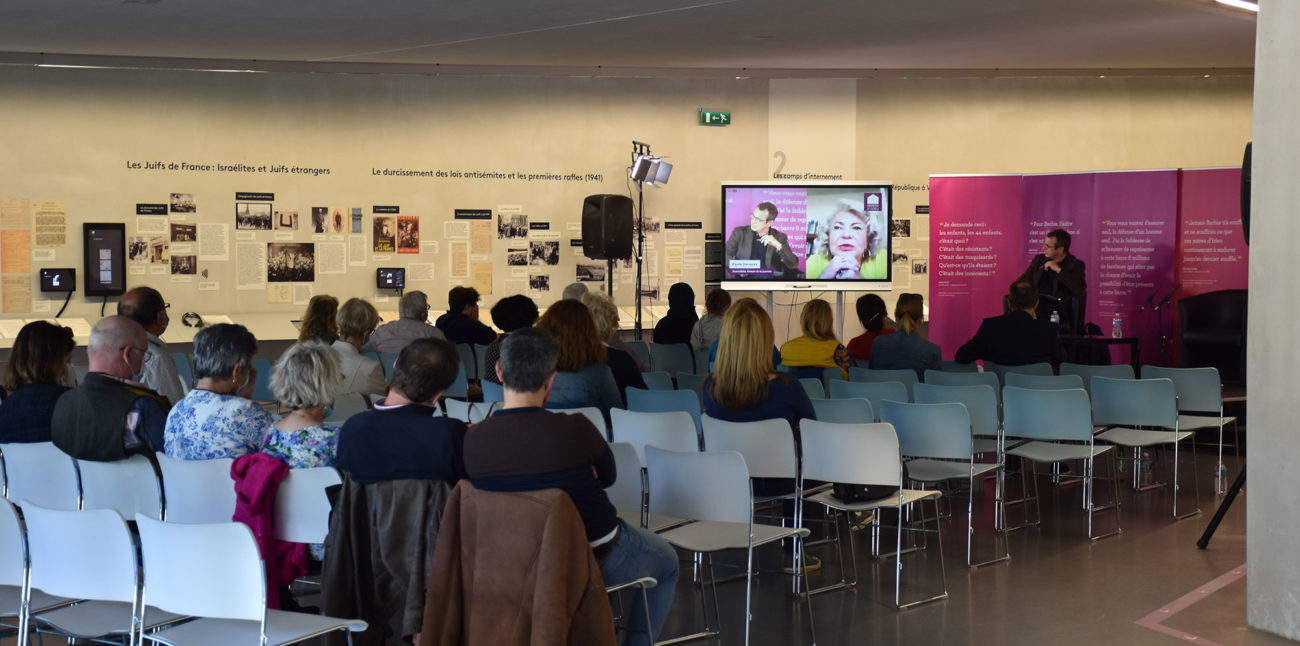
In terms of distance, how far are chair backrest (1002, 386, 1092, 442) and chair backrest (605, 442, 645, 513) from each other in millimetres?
2624

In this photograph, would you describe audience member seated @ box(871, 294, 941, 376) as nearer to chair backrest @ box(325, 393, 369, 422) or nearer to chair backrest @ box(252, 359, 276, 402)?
chair backrest @ box(325, 393, 369, 422)

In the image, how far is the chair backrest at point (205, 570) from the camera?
119 inches

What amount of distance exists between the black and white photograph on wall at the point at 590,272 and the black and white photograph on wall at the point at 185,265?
12.6 feet

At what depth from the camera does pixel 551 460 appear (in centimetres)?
330

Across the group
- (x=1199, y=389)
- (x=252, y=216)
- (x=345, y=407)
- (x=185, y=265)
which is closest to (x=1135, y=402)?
(x=1199, y=389)

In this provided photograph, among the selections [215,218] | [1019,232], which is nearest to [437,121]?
[215,218]

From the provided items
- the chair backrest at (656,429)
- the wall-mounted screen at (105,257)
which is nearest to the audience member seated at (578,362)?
the chair backrest at (656,429)

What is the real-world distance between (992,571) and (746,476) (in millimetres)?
1981

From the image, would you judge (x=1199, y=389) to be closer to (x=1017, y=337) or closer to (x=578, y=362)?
(x=1017, y=337)

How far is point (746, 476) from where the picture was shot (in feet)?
13.8

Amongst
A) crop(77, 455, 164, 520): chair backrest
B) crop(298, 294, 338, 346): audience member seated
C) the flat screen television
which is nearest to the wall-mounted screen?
crop(298, 294, 338, 346): audience member seated

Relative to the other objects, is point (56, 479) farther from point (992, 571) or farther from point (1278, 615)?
point (1278, 615)

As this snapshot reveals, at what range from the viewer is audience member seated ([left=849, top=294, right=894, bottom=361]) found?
8.05m

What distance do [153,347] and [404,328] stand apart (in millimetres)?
2409
